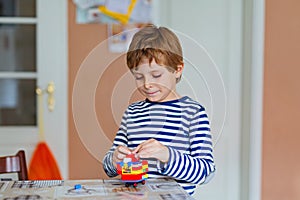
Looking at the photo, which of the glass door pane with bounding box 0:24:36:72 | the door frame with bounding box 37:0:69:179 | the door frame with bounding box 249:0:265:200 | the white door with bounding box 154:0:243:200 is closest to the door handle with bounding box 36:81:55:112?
the door frame with bounding box 37:0:69:179

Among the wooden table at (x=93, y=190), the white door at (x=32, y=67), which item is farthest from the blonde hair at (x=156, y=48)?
the white door at (x=32, y=67)

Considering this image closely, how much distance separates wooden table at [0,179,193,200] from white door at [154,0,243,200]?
154cm

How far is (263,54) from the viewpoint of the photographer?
2609 millimetres

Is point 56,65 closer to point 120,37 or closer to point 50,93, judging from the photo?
point 50,93

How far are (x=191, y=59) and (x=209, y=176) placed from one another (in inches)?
13.5

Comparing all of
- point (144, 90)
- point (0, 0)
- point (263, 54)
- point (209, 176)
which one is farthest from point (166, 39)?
point (0, 0)

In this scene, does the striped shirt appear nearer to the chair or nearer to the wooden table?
the wooden table

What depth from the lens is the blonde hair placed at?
1256 mm

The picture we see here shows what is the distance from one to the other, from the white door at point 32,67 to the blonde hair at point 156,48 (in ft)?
4.88

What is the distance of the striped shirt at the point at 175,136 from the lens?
3.99 feet

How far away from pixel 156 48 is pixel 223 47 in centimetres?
156

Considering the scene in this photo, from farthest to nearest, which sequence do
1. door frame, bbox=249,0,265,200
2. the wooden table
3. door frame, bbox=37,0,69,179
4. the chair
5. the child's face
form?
door frame, bbox=37,0,69,179
door frame, bbox=249,0,265,200
the chair
the child's face
the wooden table

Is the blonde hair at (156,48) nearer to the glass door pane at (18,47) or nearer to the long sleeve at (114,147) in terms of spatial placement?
the long sleeve at (114,147)

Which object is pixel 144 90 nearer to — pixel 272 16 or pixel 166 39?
pixel 166 39
